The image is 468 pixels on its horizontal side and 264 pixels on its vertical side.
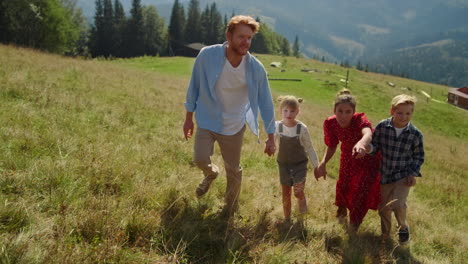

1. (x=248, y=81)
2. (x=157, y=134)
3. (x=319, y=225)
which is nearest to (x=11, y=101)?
(x=157, y=134)

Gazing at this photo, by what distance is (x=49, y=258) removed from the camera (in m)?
2.27

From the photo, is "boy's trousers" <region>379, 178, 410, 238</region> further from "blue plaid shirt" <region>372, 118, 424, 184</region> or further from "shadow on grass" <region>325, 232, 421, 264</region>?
"shadow on grass" <region>325, 232, 421, 264</region>

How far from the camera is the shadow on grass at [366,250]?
3529mm

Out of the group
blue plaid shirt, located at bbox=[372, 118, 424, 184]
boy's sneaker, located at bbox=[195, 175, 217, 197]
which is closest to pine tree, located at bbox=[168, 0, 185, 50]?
boy's sneaker, located at bbox=[195, 175, 217, 197]

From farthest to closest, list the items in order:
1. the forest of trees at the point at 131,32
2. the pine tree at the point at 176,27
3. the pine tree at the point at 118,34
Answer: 1. the pine tree at the point at 176,27
2. the pine tree at the point at 118,34
3. the forest of trees at the point at 131,32

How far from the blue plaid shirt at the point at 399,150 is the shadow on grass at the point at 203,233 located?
5.88 feet

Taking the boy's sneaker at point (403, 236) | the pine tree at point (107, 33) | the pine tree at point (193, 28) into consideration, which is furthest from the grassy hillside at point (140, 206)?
the pine tree at point (193, 28)

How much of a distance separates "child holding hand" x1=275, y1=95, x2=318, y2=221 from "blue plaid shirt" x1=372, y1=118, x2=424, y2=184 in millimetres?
928

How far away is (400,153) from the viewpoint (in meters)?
4.14

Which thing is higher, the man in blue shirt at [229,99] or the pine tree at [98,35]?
the pine tree at [98,35]

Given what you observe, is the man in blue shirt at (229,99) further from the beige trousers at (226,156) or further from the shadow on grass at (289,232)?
the shadow on grass at (289,232)

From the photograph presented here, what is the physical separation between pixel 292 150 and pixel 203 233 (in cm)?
174

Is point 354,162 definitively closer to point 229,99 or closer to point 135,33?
point 229,99

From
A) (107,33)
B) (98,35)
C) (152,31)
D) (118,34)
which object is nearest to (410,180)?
(152,31)
